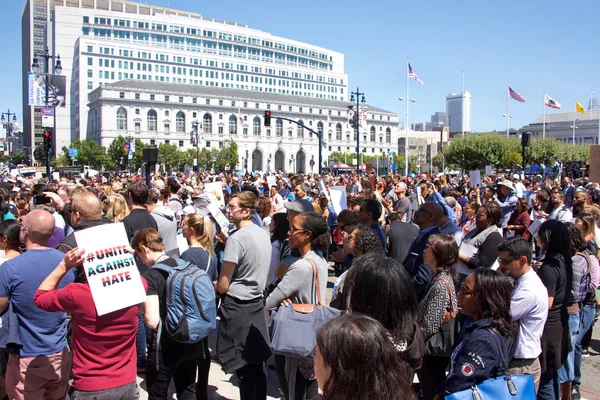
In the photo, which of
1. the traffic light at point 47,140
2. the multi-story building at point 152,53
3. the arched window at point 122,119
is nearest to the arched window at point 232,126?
the multi-story building at point 152,53

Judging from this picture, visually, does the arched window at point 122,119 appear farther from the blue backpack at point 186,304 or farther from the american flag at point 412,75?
the blue backpack at point 186,304

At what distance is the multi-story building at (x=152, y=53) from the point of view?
114312 millimetres

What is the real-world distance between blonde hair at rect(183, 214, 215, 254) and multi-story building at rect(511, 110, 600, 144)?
392ft

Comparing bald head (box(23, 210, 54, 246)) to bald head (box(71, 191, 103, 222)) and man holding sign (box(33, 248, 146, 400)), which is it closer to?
man holding sign (box(33, 248, 146, 400))

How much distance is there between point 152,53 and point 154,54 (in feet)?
1.81

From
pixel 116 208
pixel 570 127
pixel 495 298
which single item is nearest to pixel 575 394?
pixel 495 298

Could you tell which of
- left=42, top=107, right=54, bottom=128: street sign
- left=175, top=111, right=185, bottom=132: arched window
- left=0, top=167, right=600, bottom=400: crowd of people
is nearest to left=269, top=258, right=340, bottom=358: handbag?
left=0, top=167, right=600, bottom=400: crowd of people

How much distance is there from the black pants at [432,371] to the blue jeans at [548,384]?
88cm

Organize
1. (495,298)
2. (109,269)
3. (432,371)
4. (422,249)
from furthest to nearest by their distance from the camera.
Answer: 1. (422,249)
2. (432,371)
3. (109,269)
4. (495,298)

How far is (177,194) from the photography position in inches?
437

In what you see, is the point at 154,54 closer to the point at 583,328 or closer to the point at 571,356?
the point at 583,328

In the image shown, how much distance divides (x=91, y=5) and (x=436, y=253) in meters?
141

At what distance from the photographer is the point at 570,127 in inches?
4744

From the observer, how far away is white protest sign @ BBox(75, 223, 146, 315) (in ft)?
11.4
